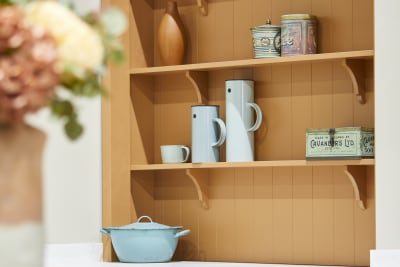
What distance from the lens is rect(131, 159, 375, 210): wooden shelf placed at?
304 centimetres

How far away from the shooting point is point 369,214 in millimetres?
3164

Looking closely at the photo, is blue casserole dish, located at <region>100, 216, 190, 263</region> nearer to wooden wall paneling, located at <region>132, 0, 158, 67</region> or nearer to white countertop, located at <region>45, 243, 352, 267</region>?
white countertop, located at <region>45, 243, 352, 267</region>

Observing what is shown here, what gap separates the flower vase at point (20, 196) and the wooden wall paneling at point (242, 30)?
2.56m

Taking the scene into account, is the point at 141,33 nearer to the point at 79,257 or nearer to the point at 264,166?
the point at 264,166

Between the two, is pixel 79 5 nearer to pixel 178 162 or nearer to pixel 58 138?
pixel 58 138

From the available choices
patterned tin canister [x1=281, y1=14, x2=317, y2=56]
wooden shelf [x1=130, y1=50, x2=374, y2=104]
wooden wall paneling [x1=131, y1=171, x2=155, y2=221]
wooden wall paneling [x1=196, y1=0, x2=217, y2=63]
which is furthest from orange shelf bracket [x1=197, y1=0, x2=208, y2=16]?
wooden wall paneling [x1=131, y1=171, x2=155, y2=221]

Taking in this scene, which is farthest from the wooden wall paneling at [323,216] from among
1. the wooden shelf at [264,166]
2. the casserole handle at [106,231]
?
the casserole handle at [106,231]

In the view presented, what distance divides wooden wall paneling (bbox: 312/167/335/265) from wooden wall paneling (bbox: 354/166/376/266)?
0.10 m

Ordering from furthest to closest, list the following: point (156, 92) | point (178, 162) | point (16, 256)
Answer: point (156, 92)
point (178, 162)
point (16, 256)

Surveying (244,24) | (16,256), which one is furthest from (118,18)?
(244,24)

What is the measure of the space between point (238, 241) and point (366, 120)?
717 millimetres

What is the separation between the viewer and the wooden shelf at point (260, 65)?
3.05 m

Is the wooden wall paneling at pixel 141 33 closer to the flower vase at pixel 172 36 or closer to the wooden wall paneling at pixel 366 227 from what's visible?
the flower vase at pixel 172 36

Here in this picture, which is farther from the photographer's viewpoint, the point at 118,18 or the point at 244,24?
the point at 244,24
